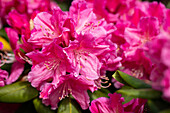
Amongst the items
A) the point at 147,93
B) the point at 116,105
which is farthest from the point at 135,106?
the point at 147,93

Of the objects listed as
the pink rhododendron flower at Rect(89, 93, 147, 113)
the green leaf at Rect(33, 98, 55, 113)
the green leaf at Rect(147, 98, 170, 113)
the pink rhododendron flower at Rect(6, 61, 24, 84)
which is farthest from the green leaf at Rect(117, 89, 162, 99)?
the pink rhododendron flower at Rect(6, 61, 24, 84)

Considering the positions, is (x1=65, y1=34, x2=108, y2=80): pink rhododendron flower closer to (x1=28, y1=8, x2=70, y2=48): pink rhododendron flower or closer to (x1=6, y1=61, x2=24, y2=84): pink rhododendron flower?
(x1=28, y1=8, x2=70, y2=48): pink rhododendron flower

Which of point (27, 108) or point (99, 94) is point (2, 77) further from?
point (99, 94)

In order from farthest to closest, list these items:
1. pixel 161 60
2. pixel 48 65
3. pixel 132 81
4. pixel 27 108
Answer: pixel 27 108 < pixel 48 65 < pixel 132 81 < pixel 161 60

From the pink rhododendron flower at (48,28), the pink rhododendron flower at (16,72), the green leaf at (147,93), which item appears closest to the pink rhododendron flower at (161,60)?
the green leaf at (147,93)

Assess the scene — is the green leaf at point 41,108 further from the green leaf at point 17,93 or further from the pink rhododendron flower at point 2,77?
the pink rhododendron flower at point 2,77

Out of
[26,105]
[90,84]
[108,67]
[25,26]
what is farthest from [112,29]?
[26,105]

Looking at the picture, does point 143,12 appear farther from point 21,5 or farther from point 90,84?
point 21,5
